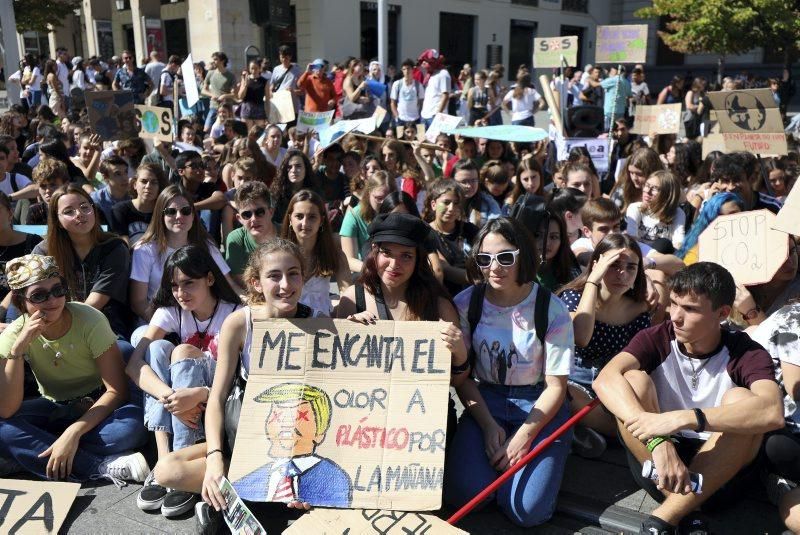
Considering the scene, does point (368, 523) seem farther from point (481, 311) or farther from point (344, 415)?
point (481, 311)

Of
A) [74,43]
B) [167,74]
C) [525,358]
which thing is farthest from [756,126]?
[74,43]

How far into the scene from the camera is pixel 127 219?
5.51 meters

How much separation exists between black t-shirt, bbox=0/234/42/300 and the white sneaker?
1.87m

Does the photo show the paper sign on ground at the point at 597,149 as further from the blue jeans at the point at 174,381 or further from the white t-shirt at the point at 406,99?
the white t-shirt at the point at 406,99

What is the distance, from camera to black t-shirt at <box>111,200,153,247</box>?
5480 millimetres

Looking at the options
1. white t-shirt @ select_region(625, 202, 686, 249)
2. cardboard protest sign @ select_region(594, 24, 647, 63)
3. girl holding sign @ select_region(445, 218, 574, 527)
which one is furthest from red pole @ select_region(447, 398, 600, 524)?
cardboard protest sign @ select_region(594, 24, 647, 63)

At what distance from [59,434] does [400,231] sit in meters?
2.13

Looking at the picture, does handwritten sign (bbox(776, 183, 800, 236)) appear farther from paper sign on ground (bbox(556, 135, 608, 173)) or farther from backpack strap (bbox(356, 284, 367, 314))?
paper sign on ground (bbox(556, 135, 608, 173))

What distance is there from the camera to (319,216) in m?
4.62

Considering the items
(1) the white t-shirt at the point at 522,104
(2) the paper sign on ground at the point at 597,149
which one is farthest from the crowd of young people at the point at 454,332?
(1) the white t-shirt at the point at 522,104

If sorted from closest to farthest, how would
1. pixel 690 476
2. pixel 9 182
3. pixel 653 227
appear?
pixel 690 476 < pixel 653 227 < pixel 9 182

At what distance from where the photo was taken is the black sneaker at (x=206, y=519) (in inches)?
122

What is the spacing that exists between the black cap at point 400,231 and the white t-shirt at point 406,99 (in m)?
11.2

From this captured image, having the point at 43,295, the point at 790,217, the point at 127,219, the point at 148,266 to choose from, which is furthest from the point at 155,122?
the point at 790,217
